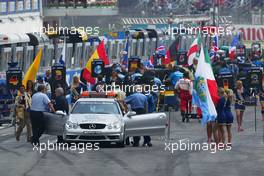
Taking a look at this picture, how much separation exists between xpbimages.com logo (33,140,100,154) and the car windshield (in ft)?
2.41

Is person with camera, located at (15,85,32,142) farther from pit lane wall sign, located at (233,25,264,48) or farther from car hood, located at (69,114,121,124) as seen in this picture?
pit lane wall sign, located at (233,25,264,48)

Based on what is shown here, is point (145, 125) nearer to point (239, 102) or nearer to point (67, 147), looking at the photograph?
point (67, 147)

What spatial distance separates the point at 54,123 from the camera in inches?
1140

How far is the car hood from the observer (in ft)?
93.0

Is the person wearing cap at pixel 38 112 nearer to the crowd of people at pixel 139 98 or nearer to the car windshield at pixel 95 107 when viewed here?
the crowd of people at pixel 139 98

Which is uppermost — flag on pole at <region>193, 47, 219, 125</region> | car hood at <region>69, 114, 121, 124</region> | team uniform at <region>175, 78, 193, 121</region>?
flag on pole at <region>193, 47, 219, 125</region>

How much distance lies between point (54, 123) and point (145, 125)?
1.93 metres

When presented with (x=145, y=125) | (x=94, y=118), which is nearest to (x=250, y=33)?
(x=145, y=125)

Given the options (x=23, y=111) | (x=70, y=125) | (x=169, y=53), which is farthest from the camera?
(x=169, y=53)

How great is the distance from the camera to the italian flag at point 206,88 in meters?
28.9

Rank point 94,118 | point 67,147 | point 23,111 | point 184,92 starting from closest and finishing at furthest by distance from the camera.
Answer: point 67,147 < point 94,118 < point 23,111 < point 184,92

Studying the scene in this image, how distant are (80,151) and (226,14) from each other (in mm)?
64109

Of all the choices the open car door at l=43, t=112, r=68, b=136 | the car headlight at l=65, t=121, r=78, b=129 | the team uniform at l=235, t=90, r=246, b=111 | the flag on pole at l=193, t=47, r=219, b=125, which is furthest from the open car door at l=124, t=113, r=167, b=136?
the team uniform at l=235, t=90, r=246, b=111

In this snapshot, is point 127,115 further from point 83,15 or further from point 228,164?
point 83,15
